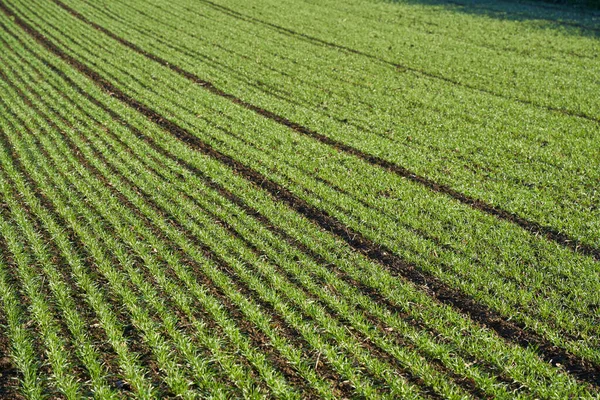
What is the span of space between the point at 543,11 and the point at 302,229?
3034cm

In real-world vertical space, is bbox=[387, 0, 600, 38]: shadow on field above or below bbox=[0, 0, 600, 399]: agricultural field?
above

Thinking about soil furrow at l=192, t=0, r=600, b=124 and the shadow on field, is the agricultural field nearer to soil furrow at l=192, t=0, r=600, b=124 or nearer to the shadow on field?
soil furrow at l=192, t=0, r=600, b=124

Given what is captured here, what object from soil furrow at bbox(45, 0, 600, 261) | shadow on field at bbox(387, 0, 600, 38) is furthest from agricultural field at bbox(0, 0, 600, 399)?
shadow on field at bbox(387, 0, 600, 38)

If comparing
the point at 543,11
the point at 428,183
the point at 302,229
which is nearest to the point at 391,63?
the point at 428,183

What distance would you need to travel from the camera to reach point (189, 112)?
1741 cm

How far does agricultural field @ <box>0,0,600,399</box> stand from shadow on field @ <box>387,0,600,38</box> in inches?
328

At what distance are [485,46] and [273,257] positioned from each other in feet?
65.3

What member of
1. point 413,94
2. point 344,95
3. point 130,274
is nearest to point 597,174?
point 413,94

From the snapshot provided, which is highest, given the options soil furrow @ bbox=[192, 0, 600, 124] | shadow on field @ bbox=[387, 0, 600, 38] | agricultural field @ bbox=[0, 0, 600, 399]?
shadow on field @ bbox=[387, 0, 600, 38]

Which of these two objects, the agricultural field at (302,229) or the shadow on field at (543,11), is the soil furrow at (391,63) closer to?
the agricultural field at (302,229)

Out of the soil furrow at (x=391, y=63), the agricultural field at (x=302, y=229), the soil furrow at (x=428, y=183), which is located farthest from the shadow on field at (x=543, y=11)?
the soil furrow at (x=428, y=183)

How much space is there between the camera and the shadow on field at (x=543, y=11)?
95.8 ft

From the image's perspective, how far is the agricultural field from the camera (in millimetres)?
7078

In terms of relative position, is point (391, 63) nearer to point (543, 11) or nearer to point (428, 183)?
point (428, 183)
